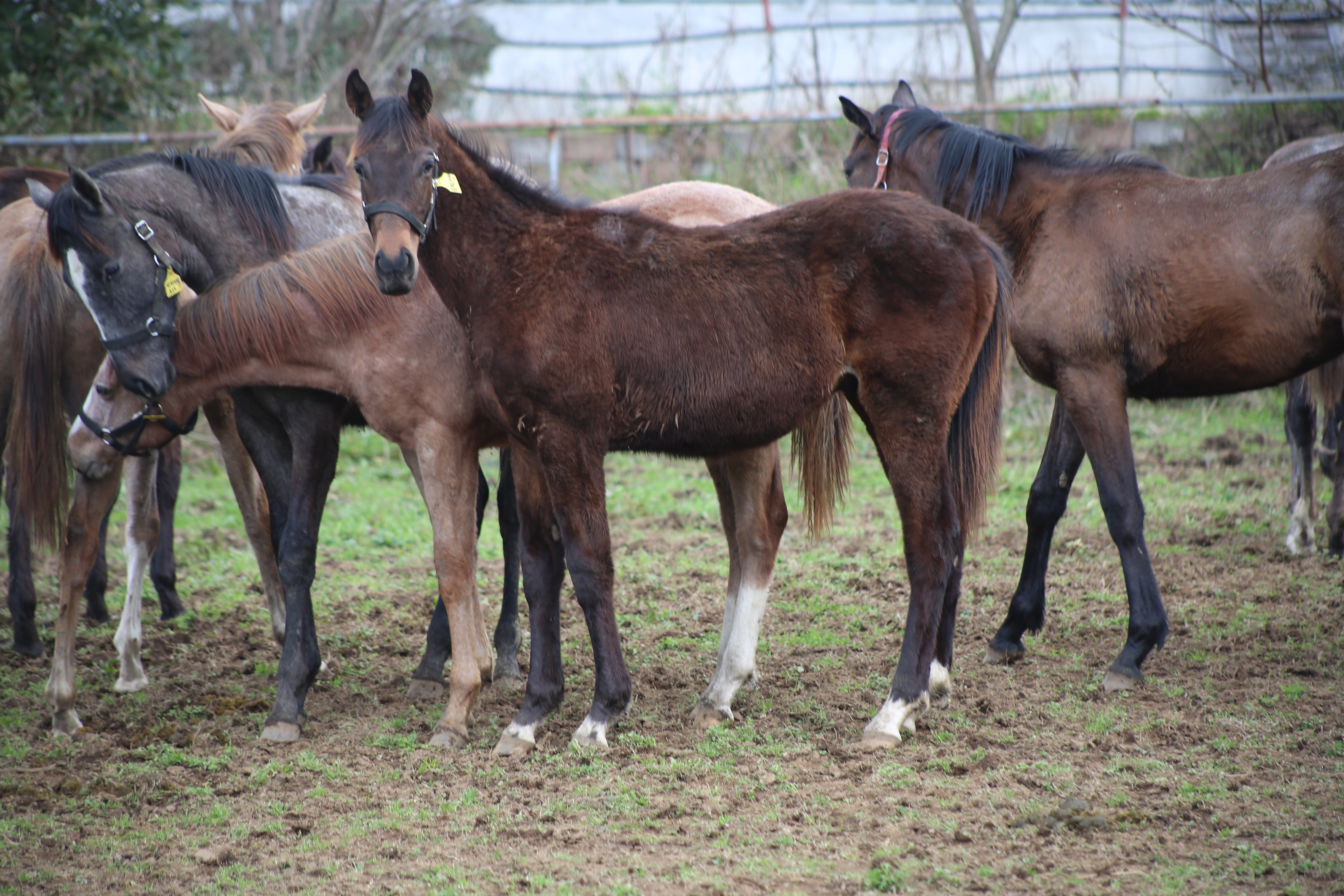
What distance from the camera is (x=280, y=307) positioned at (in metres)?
4.21

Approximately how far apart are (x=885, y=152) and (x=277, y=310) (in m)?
2.94

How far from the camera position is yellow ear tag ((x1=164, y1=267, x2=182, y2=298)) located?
13.8ft

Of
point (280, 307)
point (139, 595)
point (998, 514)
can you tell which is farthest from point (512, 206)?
point (998, 514)

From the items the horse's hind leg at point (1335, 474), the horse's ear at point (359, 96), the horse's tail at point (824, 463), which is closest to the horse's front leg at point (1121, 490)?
the horse's tail at point (824, 463)

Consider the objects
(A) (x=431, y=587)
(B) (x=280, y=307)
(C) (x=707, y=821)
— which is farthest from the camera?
(A) (x=431, y=587)

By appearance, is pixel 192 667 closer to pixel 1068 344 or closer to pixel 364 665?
pixel 364 665

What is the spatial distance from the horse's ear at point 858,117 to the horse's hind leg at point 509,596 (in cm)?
237

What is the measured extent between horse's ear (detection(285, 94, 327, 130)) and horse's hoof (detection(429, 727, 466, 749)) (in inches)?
152

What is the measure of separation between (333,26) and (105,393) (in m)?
11.5

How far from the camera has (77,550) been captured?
4453 millimetres

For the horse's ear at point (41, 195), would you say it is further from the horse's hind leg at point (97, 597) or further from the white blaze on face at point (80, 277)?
the horse's hind leg at point (97, 597)

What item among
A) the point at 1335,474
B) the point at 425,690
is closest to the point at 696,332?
the point at 425,690

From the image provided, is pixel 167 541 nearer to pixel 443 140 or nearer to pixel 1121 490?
pixel 443 140

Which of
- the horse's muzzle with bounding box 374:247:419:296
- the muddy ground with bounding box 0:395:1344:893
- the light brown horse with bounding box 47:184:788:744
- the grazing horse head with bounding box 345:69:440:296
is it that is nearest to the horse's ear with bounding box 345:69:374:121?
the grazing horse head with bounding box 345:69:440:296
